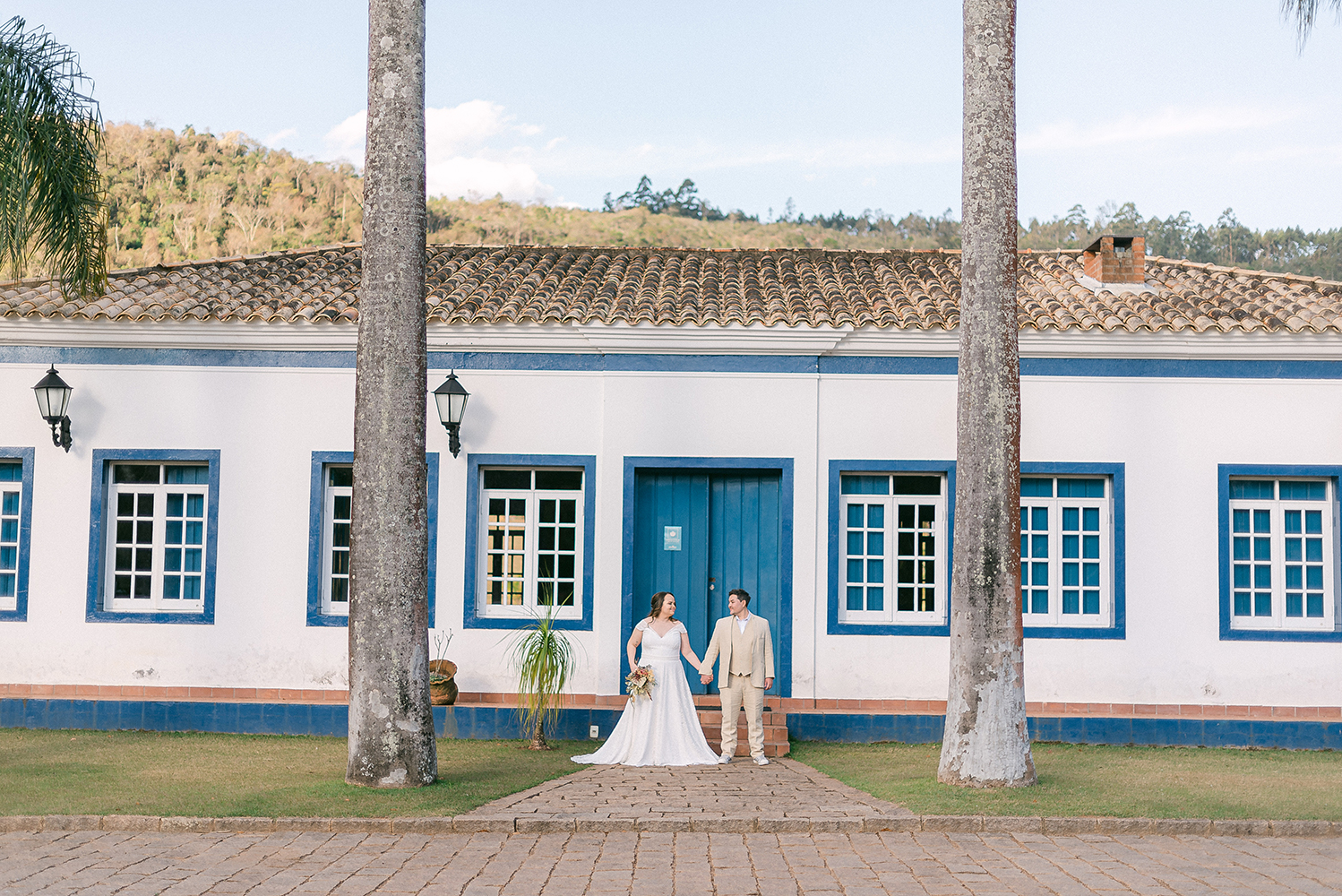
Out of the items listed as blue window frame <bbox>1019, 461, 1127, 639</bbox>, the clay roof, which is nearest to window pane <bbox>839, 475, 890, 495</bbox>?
blue window frame <bbox>1019, 461, 1127, 639</bbox>

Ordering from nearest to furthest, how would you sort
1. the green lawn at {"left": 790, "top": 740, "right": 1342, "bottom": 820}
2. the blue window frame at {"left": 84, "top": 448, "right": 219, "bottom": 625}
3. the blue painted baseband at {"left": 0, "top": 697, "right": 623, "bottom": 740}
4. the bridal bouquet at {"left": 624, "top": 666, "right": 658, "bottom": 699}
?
the green lawn at {"left": 790, "top": 740, "right": 1342, "bottom": 820} → the bridal bouquet at {"left": 624, "top": 666, "right": 658, "bottom": 699} → the blue painted baseband at {"left": 0, "top": 697, "right": 623, "bottom": 740} → the blue window frame at {"left": 84, "top": 448, "right": 219, "bottom": 625}

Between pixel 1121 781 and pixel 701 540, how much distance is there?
438cm

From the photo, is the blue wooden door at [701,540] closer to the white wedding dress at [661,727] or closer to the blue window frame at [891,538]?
the blue window frame at [891,538]

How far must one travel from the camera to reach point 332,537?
1119cm

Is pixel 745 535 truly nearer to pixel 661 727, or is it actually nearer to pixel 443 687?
pixel 661 727

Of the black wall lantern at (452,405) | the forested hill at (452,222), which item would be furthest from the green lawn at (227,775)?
the forested hill at (452,222)

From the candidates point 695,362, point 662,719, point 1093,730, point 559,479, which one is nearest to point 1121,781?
point 1093,730

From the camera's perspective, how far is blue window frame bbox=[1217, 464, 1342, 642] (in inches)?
424

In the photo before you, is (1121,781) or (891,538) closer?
(1121,781)

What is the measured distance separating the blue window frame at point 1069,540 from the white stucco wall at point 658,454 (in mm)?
178

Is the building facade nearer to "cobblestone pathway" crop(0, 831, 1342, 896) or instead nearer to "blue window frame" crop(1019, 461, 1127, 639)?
"blue window frame" crop(1019, 461, 1127, 639)

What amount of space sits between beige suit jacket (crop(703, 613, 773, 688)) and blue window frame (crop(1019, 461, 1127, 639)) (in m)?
2.94

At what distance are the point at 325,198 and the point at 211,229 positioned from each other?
5.83 meters

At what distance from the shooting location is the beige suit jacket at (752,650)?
945 centimetres
